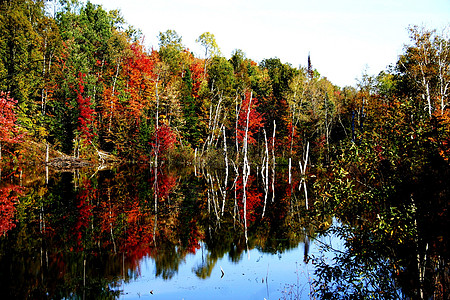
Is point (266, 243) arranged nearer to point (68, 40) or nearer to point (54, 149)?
point (54, 149)

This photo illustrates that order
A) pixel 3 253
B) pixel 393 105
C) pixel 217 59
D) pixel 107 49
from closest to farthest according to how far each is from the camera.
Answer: pixel 393 105 < pixel 3 253 < pixel 107 49 < pixel 217 59

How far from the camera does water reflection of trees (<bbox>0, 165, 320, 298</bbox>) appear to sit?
424 inches

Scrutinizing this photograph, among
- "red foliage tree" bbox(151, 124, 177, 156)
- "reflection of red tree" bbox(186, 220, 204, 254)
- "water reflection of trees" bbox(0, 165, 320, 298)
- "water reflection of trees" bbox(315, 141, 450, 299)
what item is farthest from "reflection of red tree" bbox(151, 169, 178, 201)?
"water reflection of trees" bbox(315, 141, 450, 299)

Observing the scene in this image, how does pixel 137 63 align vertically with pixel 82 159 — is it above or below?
above

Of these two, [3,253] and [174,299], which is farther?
[3,253]

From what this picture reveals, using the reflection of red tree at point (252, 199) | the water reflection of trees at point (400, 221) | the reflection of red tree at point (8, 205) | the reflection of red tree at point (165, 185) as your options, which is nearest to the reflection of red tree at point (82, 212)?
the reflection of red tree at point (8, 205)

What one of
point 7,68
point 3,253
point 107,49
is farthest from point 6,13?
point 3,253

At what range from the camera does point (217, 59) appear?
58.2m

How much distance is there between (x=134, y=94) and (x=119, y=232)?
120 feet

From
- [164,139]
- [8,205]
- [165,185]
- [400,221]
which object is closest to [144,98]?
[164,139]

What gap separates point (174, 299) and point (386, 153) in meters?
6.44

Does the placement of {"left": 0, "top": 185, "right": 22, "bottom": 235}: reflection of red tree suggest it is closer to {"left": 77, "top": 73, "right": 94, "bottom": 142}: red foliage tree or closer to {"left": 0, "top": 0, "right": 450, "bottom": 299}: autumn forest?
{"left": 0, "top": 0, "right": 450, "bottom": 299}: autumn forest

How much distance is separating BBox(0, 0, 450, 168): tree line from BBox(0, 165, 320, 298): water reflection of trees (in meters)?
12.0

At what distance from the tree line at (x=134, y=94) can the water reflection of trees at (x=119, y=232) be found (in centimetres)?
1200
